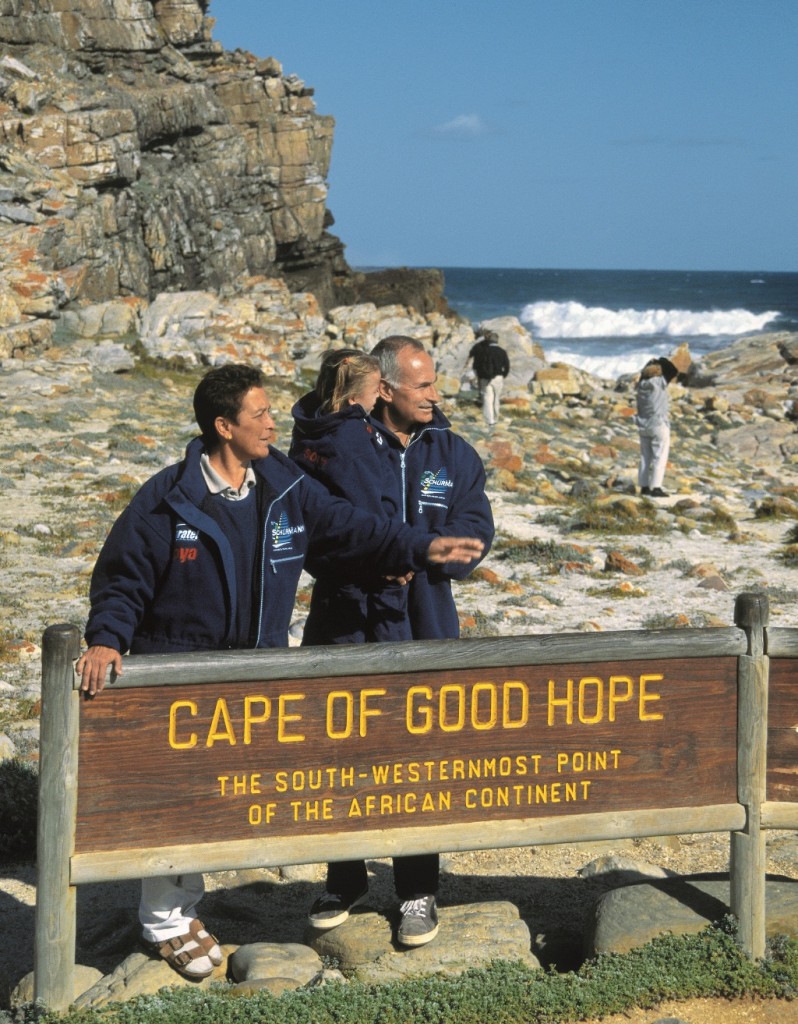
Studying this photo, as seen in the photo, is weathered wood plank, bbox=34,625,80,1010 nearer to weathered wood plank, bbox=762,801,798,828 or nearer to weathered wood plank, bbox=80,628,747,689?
weathered wood plank, bbox=80,628,747,689

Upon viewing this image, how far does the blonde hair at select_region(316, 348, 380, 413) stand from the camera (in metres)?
4.31

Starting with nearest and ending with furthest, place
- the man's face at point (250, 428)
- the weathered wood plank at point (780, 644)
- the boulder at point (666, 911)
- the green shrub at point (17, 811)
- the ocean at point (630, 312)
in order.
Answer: the man's face at point (250, 428) → the weathered wood plank at point (780, 644) → the boulder at point (666, 911) → the green shrub at point (17, 811) → the ocean at point (630, 312)

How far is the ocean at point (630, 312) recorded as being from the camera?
76.1 meters

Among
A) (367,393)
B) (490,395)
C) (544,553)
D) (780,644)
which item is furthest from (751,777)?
(490,395)

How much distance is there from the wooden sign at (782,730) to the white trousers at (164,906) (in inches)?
79.3

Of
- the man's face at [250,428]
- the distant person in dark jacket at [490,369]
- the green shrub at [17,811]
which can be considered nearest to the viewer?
the man's face at [250,428]

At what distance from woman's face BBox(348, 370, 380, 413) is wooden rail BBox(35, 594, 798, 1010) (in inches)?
36.4

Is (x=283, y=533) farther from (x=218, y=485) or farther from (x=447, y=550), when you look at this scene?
(x=447, y=550)

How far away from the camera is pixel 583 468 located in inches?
704

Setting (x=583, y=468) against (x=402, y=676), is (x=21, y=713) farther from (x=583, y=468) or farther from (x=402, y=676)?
(x=583, y=468)

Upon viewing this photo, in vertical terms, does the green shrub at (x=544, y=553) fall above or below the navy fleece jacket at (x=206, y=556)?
below

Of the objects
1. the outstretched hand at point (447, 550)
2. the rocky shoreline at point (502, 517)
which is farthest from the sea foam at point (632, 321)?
the outstretched hand at point (447, 550)

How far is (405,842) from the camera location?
3967 millimetres

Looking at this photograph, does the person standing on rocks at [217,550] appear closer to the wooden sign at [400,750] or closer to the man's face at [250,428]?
the man's face at [250,428]
